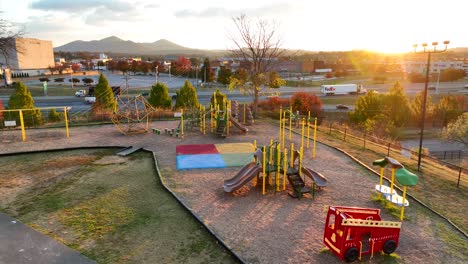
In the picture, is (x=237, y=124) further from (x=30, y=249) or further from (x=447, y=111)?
(x=447, y=111)

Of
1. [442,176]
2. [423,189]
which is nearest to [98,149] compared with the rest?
[423,189]

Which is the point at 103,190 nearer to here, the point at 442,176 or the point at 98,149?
the point at 98,149

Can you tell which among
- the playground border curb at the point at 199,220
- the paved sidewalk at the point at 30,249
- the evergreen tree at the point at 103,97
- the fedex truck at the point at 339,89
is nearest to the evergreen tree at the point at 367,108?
the playground border curb at the point at 199,220

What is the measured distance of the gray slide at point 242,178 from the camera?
11670mm

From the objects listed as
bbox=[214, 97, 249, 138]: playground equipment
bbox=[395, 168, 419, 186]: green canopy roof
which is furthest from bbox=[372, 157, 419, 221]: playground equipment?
bbox=[214, 97, 249, 138]: playground equipment

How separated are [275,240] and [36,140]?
16.4 m

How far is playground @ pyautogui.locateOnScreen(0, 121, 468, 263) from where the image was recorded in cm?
826

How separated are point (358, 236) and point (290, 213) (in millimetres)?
2710

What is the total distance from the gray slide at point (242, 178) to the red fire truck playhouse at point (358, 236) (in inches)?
155

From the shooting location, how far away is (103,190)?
1209 centimetres

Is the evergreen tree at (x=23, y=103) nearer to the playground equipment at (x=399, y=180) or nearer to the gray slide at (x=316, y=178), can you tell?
the gray slide at (x=316, y=178)

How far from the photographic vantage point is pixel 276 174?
1222 cm

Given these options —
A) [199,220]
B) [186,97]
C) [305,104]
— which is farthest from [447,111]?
[199,220]

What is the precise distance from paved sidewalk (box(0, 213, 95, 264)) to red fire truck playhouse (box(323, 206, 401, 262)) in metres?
5.90
